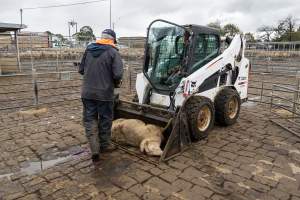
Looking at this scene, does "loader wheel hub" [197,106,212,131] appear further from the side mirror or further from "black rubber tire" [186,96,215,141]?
the side mirror

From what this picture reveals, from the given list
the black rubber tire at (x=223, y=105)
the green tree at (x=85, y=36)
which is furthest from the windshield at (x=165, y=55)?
the green tree at (x=85, y=36)

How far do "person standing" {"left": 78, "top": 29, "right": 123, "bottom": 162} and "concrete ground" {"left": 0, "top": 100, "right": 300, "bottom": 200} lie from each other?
1.62 ft

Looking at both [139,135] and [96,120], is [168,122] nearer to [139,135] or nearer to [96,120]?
[139,135]

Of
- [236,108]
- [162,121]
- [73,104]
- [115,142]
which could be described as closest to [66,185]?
[115,142]

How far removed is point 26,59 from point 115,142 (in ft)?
56.7

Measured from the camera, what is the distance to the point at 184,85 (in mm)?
4977

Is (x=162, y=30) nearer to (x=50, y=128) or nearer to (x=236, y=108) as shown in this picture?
(x=236, y=108)

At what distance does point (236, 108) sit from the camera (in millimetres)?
6285

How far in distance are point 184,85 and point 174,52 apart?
2.77ft

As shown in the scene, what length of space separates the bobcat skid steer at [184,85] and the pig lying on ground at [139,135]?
0.19 meters

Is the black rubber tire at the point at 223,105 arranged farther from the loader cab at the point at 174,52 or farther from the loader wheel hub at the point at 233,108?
the loader cab at the point at 174,52

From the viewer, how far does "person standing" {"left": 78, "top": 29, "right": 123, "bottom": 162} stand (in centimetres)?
423

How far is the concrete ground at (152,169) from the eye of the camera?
348 centimetres

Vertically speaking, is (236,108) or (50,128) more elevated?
(236,108)
